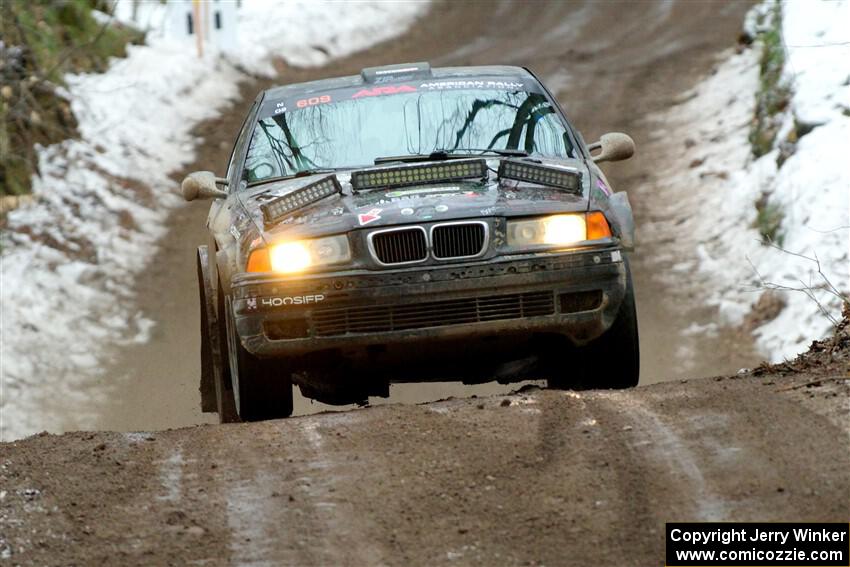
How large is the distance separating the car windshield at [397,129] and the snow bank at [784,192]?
3.69 metres

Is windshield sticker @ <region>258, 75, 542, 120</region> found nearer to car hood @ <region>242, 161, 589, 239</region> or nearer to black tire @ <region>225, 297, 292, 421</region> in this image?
car hood @ <region>242, 161, 589, 239</region>

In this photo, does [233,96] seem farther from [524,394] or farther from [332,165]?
[524,394]

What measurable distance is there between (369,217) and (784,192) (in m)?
8.16

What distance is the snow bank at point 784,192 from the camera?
41.5ft

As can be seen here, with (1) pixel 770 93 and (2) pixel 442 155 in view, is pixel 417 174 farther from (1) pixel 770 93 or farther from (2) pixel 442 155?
(1) pixel 770 93

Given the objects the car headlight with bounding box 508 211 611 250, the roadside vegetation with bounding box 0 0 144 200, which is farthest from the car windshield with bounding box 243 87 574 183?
the roadside vegetation with bounding box 0 0 144 200

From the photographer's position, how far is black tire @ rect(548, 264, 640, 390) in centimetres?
744

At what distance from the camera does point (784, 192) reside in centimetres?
1445

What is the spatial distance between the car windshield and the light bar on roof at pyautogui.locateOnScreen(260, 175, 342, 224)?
1.84ft

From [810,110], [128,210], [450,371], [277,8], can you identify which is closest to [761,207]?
[810,110]

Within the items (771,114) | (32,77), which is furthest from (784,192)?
(32,77)

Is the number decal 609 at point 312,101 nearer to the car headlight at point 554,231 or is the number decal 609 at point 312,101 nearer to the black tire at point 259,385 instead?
the black tire at point 259,385

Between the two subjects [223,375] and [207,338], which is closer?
[223,375]

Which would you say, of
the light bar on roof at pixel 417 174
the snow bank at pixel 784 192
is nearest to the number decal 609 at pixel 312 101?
the light bar on roof at pixel 417 174
